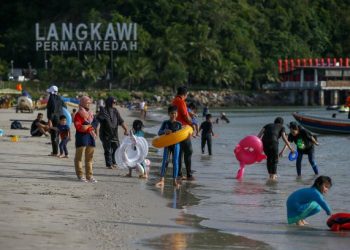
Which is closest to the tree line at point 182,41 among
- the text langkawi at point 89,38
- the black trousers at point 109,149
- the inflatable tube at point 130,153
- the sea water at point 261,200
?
the text langkawi at point 89,38

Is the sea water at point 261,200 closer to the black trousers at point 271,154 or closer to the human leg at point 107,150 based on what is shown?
the black trousers at point 271,154

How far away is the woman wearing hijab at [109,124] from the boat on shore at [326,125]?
852 inches

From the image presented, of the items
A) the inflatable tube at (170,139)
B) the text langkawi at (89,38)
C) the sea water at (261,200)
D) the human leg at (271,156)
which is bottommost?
the sea water at (261,200)

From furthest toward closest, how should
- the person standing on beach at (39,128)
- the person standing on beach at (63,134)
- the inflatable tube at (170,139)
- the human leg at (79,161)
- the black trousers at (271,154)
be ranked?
the person standing on beach at (39,128)
the person standing on beach at (63,134)
the black trousers at (271,154)
the inflatable tube at (170,139)
the human leg at (79,161)

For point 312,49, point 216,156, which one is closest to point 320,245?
point 216,156

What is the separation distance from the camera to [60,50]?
335 ft

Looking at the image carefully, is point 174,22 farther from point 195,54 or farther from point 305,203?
point 305,203

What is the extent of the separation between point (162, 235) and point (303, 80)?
97.7m

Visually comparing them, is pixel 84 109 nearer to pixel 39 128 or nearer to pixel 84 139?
pixel 84 139

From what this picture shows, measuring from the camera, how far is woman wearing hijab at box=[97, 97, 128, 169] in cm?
1709

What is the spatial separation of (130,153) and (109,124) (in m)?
0.87

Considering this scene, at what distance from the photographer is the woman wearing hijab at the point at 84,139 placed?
1491 centimetres

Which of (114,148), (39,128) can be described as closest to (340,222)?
(114,148)

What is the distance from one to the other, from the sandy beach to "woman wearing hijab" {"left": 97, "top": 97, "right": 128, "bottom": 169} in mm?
514
